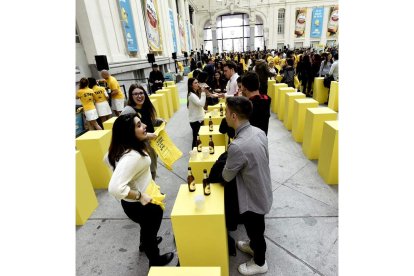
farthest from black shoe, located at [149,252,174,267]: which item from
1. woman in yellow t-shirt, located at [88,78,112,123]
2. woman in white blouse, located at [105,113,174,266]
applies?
woman in yellow t-shirt, located at [88,78,112,123]

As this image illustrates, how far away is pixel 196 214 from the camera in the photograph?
6.71ft

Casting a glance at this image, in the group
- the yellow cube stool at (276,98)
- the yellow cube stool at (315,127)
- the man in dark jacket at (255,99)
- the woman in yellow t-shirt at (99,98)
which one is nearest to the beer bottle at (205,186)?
the man in dark jacket at (255,99)

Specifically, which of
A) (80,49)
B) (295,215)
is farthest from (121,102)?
(295,215)

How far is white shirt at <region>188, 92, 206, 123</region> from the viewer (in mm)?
4598

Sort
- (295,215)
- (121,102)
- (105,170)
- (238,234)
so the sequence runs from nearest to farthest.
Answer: (238,234) < (295,215) < (105,170) < (121,102)

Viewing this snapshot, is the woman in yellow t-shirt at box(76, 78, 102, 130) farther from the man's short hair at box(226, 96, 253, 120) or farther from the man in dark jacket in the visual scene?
the man's short hair at box(226, 96, 253, 120)

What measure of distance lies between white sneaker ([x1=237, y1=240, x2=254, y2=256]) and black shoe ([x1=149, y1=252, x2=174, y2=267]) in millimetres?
807

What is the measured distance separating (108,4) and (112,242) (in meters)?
10.0

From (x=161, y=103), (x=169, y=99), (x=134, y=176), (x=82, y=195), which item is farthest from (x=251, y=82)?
(x=169, y=99)

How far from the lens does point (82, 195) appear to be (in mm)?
3357

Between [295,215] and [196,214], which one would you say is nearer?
[196,214]

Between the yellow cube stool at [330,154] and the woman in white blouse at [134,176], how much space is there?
2.81 metres

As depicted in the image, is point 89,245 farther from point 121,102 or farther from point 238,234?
point 121,102

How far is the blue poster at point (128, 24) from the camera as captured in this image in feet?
34.4
